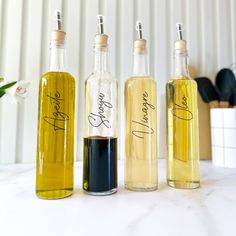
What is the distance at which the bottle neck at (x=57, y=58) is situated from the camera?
0.38m

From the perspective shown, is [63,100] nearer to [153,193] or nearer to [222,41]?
[153,193]

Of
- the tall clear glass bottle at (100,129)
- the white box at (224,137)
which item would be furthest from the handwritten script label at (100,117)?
the white box at (224,137)

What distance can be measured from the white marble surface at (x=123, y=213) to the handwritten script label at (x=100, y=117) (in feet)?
0.43

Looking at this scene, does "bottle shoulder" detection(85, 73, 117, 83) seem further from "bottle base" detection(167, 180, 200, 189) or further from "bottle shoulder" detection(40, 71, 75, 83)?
"bottle base" detection(167, 180, 200, 189)

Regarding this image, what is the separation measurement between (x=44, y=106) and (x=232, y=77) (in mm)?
646

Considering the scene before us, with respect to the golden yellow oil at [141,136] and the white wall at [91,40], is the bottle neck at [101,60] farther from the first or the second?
the white wall at [91,40]

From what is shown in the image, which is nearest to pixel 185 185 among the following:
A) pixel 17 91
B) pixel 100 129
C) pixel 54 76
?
pixel 100 129

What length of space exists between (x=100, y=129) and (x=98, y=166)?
69 mm

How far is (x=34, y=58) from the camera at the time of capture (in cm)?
61

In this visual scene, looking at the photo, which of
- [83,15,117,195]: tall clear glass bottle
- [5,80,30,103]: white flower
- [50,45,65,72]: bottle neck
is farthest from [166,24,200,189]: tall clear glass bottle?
[5,80,30,103]: white flower

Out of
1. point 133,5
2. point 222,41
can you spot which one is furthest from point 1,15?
point 222,41

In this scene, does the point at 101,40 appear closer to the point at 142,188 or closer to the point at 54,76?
the point at 54,76

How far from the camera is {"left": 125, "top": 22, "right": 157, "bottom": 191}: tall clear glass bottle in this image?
40cm

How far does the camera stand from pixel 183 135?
0.42 m
